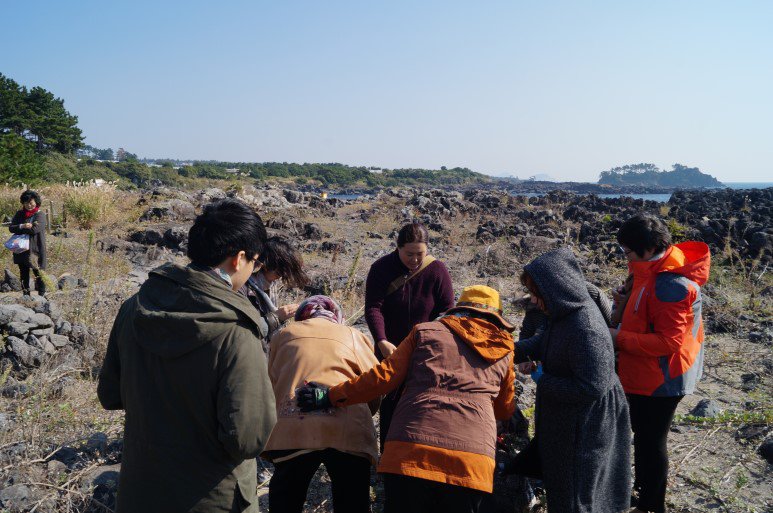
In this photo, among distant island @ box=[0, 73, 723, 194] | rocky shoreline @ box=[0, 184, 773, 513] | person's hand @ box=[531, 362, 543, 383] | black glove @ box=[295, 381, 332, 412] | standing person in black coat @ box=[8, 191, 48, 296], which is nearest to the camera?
black glove @ box=[295, 381, 332, 412]

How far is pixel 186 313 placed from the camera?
1451 millimetres

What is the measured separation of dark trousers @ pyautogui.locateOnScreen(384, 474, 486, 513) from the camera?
1963mm

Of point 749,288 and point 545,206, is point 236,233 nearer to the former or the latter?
point 749,288

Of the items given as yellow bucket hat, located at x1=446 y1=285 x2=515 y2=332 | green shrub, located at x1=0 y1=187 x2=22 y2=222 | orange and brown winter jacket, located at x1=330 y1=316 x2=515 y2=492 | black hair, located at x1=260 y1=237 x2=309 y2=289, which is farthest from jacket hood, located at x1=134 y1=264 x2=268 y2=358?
green shrub, located at x1=0 y1=187 x2=22 y2=222

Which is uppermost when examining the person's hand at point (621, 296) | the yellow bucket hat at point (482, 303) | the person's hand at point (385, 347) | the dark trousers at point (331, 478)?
the yellow bucket hat at point (482, 303)

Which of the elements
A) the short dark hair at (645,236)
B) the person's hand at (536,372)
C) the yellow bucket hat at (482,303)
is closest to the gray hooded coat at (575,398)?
the yellow bucket hat at (482,303)

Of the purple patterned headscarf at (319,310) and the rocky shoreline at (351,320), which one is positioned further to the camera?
the rocky shoreline at (351,320)

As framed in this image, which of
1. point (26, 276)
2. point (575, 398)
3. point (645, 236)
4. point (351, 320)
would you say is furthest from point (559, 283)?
point (26, 276)

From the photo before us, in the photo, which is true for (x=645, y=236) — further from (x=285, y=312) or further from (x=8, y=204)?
(x=8, y=204)

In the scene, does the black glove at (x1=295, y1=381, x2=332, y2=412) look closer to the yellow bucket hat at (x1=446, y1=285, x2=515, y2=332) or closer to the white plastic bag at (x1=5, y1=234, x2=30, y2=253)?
the yellow bucket hat at (x1=446, y1=285, x2=515, y2=332)

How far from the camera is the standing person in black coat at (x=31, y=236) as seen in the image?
6418mm

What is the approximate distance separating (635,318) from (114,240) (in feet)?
31.3

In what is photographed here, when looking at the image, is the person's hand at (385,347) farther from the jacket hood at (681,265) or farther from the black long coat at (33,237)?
the black long coat at (33,237)

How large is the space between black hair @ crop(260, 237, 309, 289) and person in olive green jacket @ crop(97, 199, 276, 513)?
51.2 inches
